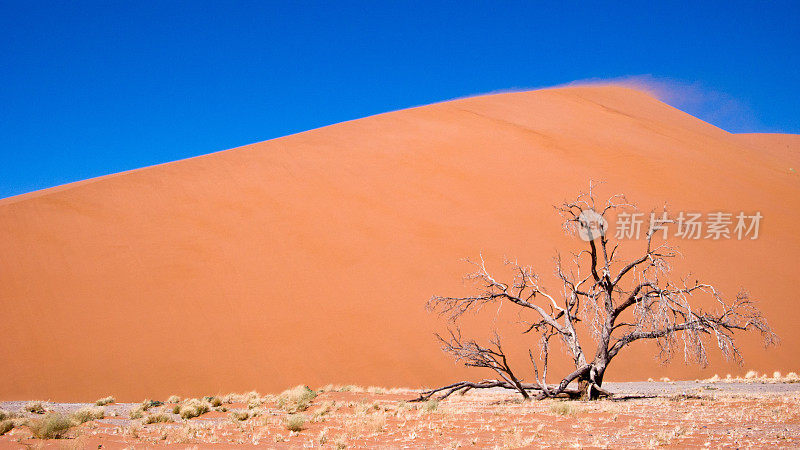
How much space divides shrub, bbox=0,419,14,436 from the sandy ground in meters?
0.08

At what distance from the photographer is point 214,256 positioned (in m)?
15.1

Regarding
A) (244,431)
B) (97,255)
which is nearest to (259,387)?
(244,431)

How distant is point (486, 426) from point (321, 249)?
34.1 ft

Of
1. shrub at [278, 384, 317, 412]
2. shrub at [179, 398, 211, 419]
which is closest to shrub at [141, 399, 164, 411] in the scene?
shrub at [179, 398, 211, 419]

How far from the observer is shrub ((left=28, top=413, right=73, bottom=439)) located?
233 inches

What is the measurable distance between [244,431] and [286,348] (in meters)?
5.74

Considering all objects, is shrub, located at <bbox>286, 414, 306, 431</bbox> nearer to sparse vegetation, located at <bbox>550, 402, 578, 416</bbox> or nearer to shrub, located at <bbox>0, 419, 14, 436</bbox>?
sparse vegetation, located at <bbox>550, 402, 578, 416</bbox>

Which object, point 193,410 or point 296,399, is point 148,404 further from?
point 296,399

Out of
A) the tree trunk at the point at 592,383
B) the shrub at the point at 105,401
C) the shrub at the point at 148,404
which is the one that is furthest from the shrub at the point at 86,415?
the tree trunk at the point at 592,383

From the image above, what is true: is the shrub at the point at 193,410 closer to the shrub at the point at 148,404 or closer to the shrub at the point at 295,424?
the shrub at the point at 148,404

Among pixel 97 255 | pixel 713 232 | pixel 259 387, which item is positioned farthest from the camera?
pixel 713 232

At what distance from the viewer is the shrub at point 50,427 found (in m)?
5.93

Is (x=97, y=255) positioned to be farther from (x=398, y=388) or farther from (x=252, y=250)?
(x=398, y=388)

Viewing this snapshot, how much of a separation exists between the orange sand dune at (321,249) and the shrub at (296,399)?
1.23m
